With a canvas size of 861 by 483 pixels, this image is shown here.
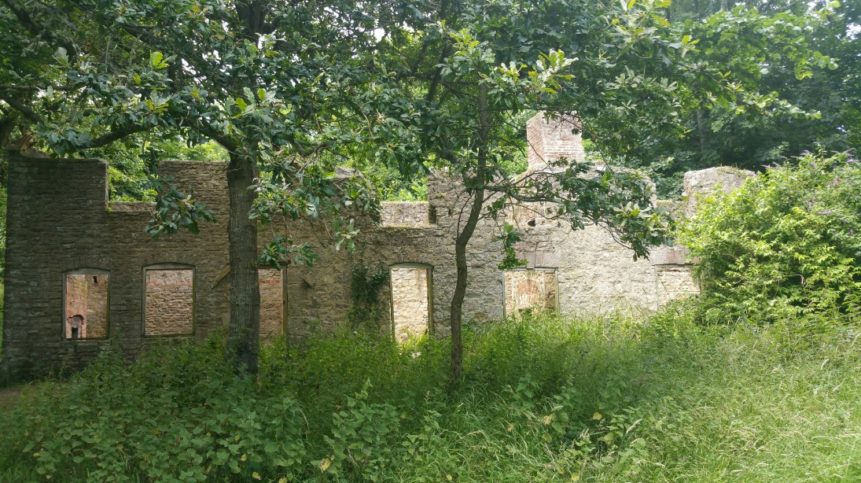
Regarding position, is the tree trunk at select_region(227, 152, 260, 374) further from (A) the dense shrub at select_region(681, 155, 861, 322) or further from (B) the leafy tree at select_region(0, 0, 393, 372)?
(A) the dense shrub at select_region(681, 155, 861, 322)

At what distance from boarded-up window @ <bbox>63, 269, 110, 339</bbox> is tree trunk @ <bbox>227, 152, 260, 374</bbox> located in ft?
38.9

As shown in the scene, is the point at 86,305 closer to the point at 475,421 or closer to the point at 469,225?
the point at 469,225

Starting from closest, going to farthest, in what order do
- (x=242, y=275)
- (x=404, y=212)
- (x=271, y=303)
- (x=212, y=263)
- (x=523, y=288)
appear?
(x=242, y=275), (x=212, y=263), (x=404, y=212), (x=523, y=288), (x=271, y=303)

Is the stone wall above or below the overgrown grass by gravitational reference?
above

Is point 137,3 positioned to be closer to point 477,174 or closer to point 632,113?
point 477,174

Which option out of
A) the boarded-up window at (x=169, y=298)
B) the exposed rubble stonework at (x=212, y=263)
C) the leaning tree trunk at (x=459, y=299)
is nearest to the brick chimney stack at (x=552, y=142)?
the exposed rubble stonework at (x=212, y=263)

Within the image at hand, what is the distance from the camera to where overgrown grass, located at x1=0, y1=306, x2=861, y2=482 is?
548cm

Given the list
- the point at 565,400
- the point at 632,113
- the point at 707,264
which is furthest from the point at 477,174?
the point at 707,264

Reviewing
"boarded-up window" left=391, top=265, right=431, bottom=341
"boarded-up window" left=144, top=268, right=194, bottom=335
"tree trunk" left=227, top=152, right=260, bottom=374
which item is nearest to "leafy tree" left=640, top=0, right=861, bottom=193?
"boarded-up window" left=391, top=265, right=431, bottom=341

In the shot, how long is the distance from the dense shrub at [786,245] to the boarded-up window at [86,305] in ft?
50.5

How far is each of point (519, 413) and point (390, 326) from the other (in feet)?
21.1

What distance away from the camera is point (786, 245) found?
1084 cm

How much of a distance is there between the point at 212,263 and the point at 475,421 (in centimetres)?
762

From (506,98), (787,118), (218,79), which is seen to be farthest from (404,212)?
(787,118)
